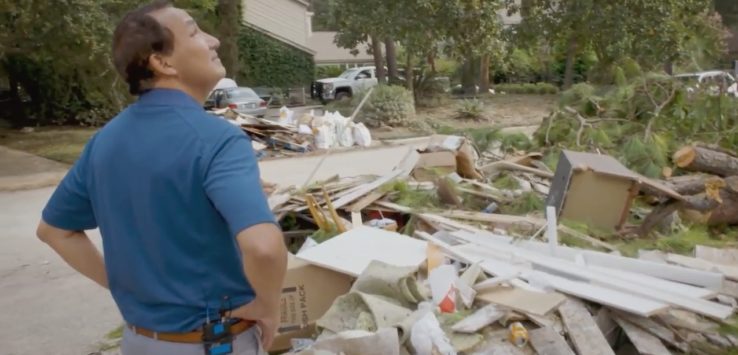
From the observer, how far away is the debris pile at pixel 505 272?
11.8 feet

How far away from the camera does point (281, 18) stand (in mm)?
35250

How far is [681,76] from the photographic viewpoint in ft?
28.0

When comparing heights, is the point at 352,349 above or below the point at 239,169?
below

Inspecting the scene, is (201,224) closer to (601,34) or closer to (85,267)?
(85,267)

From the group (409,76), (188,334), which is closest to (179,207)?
(188,334)

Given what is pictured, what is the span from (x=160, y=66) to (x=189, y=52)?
0.26 ft

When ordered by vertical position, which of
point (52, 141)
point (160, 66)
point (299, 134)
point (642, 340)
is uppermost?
point (160, 66)

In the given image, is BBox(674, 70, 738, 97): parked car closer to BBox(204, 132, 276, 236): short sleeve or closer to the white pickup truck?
BBox(204, 132, 276, 236): short sleeve

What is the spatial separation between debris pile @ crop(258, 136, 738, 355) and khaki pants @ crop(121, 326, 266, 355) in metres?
1.55

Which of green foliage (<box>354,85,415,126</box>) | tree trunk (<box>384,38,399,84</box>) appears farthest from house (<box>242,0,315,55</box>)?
green foliage (<box>354,85,415,126</box>)

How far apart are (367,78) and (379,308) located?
2566 cm

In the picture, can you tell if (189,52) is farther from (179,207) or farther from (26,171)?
(26,171)

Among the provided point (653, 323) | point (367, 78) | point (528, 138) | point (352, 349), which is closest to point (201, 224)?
point (352, 349)

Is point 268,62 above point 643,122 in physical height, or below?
above
